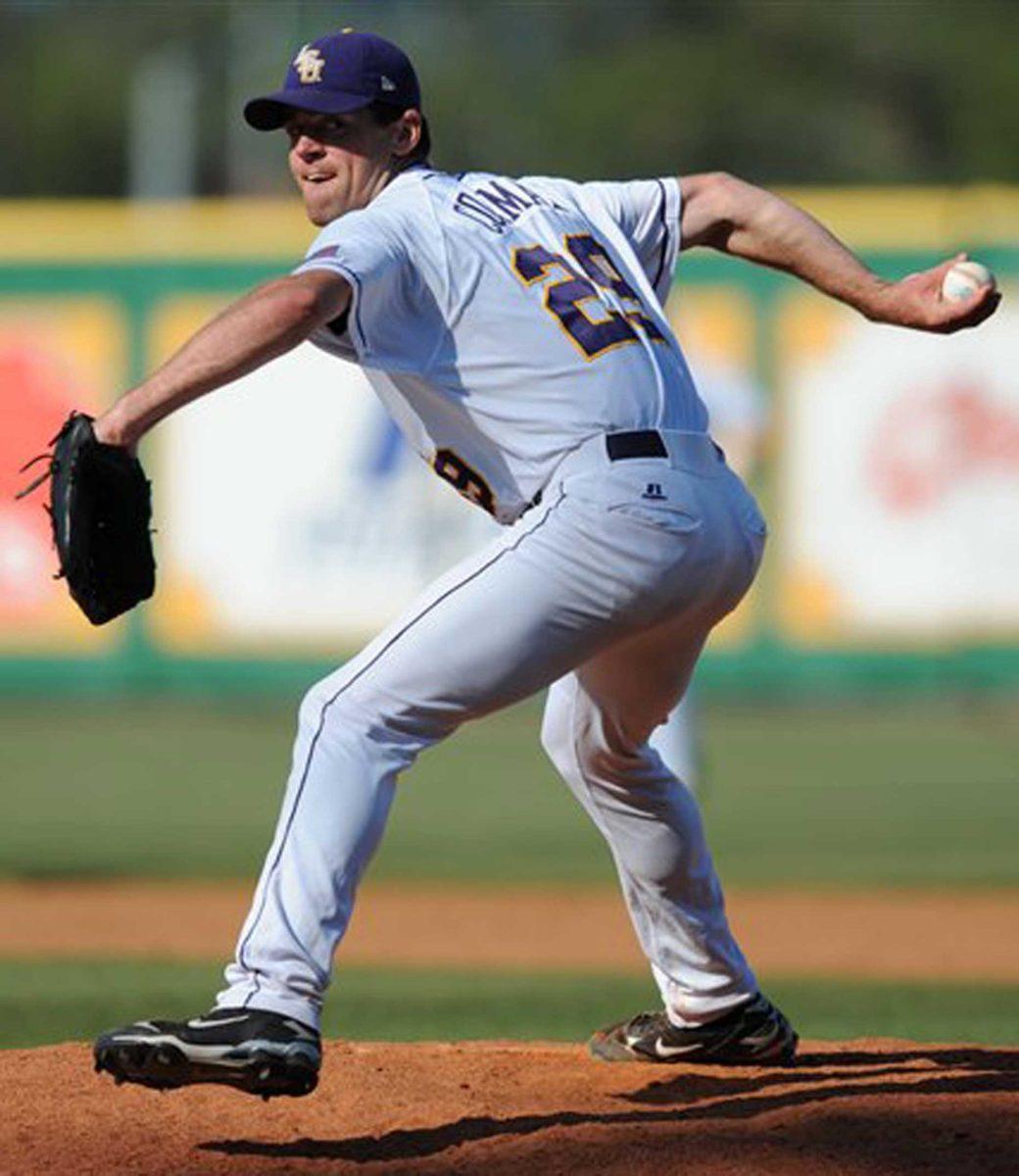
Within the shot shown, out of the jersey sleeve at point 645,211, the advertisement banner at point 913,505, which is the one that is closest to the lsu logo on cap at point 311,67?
the jersey sleeve at point 645,211

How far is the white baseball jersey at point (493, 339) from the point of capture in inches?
167

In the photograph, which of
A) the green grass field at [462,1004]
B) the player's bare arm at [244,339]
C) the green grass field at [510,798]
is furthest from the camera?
the green grass field at [510,798]

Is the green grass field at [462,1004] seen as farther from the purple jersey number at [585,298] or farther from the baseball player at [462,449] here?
the purple jersey number at [585,298]

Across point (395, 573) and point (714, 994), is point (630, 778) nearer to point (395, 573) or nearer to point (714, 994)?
point (714, 994)

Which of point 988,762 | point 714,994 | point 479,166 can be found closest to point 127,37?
point 479,166

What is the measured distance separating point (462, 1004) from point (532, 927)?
156 cm

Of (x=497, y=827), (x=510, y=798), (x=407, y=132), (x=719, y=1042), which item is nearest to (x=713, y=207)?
(x=407, y=132)

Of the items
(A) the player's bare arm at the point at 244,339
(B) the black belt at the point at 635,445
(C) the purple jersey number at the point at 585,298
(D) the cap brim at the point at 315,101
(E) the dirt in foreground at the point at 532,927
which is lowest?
(E) the dirt in foreground at the point at 532,927

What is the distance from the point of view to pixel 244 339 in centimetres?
398

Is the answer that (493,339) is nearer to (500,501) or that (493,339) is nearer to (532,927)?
(500,501)

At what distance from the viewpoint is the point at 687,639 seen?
4.48 m

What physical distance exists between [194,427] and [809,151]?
806 inches

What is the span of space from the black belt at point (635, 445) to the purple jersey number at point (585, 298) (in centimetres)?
14

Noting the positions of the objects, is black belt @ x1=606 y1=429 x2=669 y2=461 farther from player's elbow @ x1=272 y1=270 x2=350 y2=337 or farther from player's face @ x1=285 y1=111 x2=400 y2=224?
player's face @ x1=285 y1=111 x2=400 y2=224
